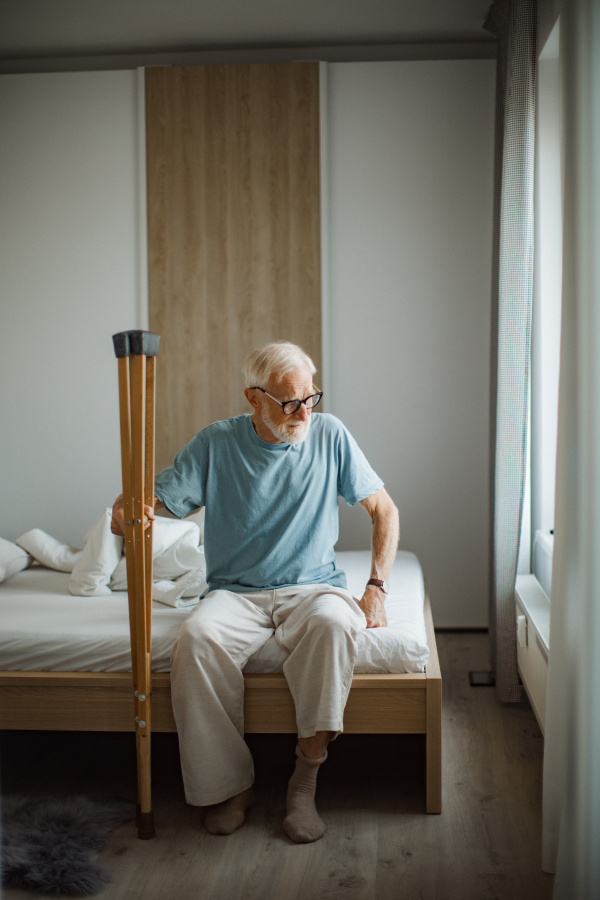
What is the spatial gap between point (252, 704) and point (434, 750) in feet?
1.64

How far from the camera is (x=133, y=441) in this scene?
1.82 m

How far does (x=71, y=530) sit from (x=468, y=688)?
6.53 ft

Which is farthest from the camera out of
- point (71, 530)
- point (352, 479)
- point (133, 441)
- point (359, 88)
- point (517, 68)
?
point (71, 530)

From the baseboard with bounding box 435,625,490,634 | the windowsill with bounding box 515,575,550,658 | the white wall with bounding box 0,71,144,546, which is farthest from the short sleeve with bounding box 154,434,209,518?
the baseboard with bounding box 435,625,490,634

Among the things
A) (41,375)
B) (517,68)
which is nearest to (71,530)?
(41,375)

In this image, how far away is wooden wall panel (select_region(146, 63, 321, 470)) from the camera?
3396 millimetres

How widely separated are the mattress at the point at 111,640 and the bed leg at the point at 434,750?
8 cm

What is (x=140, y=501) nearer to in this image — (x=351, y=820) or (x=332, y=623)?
(x=332, y=623)

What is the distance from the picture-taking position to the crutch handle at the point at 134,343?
1.77 m

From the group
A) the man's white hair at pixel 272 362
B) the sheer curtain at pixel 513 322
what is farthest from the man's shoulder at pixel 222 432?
the sheer curtain at pixel 513 322

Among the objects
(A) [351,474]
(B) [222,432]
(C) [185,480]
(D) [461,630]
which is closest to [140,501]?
(C) [185,480]

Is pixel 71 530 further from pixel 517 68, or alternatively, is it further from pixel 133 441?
pixel 517 68

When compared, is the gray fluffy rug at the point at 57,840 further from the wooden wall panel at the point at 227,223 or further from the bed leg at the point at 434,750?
the wooden wall panel at the point at 227,223

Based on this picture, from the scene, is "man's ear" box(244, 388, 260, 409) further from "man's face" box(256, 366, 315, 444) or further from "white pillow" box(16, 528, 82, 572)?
"white pillow" box(16, 528, 82, 572)
